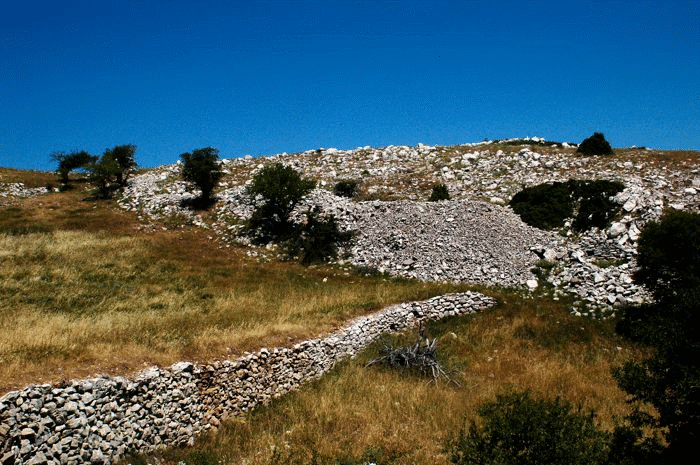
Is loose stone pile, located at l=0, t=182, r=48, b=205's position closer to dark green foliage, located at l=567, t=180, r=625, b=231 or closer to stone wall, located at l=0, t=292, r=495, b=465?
stone wall, located at l=0, t=292, r=495, b=465

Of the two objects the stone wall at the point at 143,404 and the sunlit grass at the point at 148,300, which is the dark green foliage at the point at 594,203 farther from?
the stone wall at the point at 143,404

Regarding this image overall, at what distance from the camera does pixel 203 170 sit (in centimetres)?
3841

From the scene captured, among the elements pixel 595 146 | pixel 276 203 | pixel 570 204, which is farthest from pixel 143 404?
pixel 595 146

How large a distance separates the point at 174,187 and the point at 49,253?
55.5 feet

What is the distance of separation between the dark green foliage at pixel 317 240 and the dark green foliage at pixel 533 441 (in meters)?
21.7

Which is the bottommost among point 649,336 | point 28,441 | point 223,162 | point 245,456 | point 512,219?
point 245,456

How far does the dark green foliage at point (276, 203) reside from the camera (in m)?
33.5

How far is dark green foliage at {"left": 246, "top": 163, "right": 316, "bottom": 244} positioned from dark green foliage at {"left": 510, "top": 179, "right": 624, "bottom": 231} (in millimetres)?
16427

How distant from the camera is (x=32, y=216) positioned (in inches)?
1483

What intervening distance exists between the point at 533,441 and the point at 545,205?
26.9m

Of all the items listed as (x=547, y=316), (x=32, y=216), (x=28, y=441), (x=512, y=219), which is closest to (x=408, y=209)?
(x=512, y=219)

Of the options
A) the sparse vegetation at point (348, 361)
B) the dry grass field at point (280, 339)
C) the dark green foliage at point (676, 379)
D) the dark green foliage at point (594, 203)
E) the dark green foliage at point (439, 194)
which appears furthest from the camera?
the dark green foliage at point (439, 194)

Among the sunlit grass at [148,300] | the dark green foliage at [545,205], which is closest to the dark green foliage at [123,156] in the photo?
the sunlit grass at [148,300]

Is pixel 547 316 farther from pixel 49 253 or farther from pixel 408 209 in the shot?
pixel 49 253
